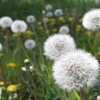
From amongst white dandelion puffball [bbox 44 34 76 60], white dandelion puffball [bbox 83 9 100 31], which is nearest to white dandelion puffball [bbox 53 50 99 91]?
white dandelion puffball [bbox 44 34 76 60]

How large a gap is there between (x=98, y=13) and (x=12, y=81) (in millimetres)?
1403

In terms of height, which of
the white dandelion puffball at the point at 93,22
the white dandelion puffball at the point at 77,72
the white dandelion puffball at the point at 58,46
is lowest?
the white dandelion puffball at the point at 77,72

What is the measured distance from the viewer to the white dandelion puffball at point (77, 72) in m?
1.78

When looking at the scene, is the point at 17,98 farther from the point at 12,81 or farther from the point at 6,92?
the point at 12,81

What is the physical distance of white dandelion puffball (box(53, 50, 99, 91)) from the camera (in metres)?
1.78

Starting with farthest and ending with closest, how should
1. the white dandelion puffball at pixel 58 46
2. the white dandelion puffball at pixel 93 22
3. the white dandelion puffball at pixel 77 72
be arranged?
the white dandelion puffball at pixel 93 22 → the white dandelion puffball at pixel 58 46 → the white dandelion puffball at pixel 77 72

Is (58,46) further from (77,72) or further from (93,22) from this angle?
(77,72)

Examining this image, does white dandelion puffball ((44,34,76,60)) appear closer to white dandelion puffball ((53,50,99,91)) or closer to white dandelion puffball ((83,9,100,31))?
white dandelion puffball ((83,9,100,31))

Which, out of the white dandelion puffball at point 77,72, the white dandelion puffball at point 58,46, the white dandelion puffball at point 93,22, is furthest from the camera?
the white dandelion puffball at point 93,22

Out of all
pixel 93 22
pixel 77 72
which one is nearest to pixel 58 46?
pixel 93 22

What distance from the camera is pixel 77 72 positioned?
5.88ft

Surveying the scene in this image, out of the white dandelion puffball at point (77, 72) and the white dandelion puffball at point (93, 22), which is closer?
the white dandelion puffball at point (77, 72)

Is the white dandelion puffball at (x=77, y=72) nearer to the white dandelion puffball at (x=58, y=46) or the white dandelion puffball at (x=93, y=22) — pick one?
the white dandelion puffball at (x=58, y=46)

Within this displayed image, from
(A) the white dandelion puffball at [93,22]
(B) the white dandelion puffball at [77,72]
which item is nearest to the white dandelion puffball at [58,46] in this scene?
(A) the white dandelion puffball at [93,22]
